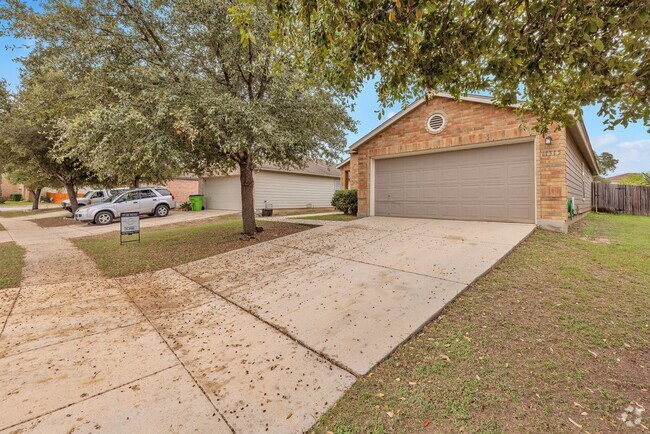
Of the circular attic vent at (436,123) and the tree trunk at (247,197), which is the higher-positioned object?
the circular attic vent at (436,123)

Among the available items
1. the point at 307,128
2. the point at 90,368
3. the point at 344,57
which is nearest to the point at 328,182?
→ the point at 307,128

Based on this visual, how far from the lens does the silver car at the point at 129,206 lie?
13.4 metres

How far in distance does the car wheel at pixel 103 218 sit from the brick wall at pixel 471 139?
11867 millimetres

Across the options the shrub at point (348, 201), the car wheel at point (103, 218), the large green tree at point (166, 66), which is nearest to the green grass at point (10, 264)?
the large green tree at point (166, 66)

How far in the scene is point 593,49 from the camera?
118 inches

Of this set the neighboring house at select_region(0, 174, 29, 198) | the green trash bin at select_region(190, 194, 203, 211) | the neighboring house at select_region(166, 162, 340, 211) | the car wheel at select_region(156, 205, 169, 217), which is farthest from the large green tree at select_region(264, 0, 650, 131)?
the neighboring house at select_region(0, 174, 29, 198)

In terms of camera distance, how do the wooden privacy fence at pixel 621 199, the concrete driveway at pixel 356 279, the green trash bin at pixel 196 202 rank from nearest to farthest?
the concrete driveway at pixel 356 279 → the wooden privacy fence at pixel 621 199 → the green trash bin at pixel 196 202

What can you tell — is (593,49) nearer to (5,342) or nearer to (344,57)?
(344,57)

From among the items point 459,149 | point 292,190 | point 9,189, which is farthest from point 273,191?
point 9,189

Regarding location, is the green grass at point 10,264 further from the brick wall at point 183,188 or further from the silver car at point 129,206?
the brick wall at point 183,188

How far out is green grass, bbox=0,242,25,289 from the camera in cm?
512

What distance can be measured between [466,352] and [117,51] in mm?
7938

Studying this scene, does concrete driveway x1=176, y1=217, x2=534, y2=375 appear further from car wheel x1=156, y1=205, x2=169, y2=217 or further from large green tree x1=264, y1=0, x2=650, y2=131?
car wheel x1=156, y1=205, x2=169, y2=217

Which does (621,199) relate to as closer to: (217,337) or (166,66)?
(217,337)
